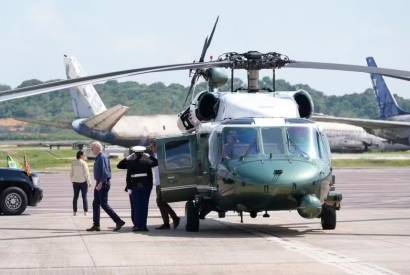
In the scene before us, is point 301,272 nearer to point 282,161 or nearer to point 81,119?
point 282,161

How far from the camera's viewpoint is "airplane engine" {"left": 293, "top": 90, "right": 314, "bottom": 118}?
20.9 meters

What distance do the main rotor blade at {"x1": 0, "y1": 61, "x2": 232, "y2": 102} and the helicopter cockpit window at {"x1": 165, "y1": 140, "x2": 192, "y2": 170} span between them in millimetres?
1778

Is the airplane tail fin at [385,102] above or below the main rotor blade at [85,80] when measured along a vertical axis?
below

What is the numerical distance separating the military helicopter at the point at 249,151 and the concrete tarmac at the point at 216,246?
606mm

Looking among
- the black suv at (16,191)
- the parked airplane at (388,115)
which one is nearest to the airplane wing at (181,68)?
the black suv at (16,191)

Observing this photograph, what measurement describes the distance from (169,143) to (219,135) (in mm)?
1470

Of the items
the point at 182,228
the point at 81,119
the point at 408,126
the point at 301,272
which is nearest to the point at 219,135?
the point at 182,228

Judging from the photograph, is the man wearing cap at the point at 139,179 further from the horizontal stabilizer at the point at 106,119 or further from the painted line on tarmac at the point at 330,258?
the horizontal stabilizer at the point at 106,119

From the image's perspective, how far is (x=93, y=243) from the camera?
56.7 feet

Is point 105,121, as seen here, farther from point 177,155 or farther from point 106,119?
point 177,155

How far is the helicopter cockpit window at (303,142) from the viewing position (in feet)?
61.9

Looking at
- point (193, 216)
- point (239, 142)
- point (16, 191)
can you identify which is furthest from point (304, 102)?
point (16, 191)

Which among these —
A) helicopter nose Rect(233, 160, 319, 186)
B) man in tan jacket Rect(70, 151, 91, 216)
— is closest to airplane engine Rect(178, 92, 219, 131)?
helicopter nose Rect(233, 160, 319, 186)

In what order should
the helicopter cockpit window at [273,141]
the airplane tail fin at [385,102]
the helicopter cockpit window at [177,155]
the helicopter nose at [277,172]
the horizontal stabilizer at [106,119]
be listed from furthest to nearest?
the airplane tail fin at [385,102] < the horizontal stabilizer at [106,119] < the helicopter cockpit window at [177,155] < the helicopter cockpit window at [273,141] < the helicopter nose at [277,172]
